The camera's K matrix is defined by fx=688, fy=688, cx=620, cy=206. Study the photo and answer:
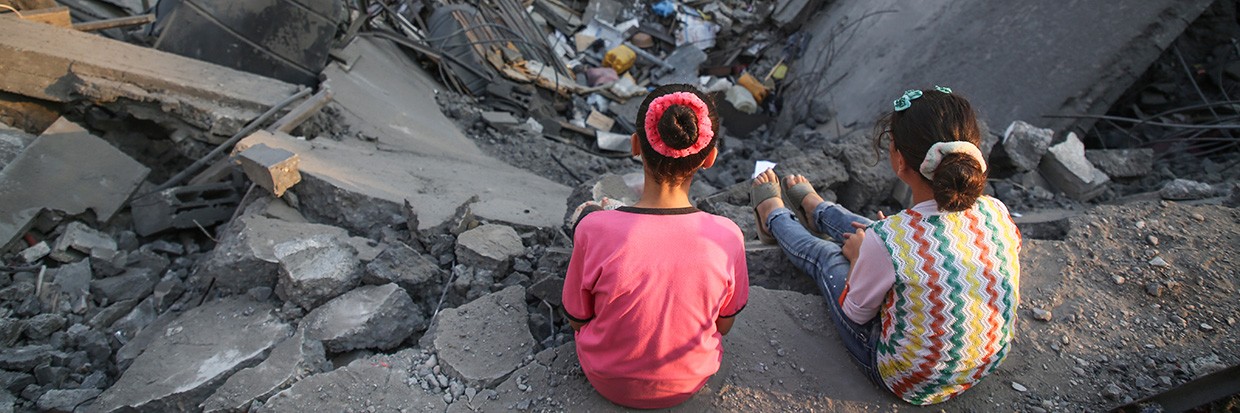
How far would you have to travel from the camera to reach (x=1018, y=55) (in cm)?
496

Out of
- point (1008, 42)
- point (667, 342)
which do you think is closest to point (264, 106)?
point (667, 342)

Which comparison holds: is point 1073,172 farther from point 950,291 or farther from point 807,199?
point 950,291

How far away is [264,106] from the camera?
13.6ft

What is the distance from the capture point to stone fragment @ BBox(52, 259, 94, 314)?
3170 millimetres

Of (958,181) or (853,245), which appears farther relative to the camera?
(853,245)

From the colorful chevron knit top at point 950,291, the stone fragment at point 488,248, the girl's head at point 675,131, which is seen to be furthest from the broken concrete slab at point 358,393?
the colorful chevron knit top at point 950,291

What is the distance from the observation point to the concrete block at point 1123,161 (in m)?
4.50

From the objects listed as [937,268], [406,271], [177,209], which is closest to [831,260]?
[937,268]

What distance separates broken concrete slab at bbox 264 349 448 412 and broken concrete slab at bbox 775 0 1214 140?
4273 mm

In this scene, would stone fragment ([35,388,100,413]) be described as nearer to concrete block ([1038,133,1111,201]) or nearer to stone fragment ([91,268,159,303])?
stone fragment ([91,268,159,303])

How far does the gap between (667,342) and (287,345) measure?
154cm

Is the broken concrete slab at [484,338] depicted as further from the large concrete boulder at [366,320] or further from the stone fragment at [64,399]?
the stone fragment at [64,399]

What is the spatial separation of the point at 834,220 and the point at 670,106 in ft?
4.37

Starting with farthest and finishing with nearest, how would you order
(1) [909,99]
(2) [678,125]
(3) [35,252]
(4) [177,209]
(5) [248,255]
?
1. (4) [177,209]
2. (3) [35,252]
3. (5) [248,255]
4. (1) [909,99]
5. (2) [678,125]
